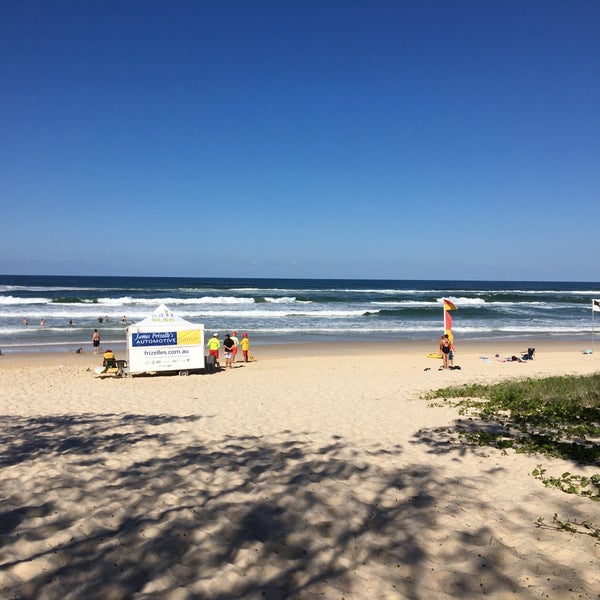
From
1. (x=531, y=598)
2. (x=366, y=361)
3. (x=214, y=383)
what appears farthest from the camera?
(x=366, y=361)

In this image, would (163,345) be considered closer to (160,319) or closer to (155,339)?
(155,339)

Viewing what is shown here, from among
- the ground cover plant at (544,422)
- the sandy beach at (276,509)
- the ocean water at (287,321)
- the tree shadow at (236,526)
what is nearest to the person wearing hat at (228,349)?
the sandy beach at (276,509)

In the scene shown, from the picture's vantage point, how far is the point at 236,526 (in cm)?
449

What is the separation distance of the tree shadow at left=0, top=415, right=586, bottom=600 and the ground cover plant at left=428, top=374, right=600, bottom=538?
102 centimetres

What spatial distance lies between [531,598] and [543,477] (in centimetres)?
241

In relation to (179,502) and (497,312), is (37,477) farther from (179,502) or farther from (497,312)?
(497,312)

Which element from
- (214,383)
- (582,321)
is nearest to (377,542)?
(214,383)

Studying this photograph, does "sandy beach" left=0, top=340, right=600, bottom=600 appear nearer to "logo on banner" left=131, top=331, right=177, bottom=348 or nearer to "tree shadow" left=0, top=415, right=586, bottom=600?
"tree shadow" left=0, top=415, right=586, bottom=600

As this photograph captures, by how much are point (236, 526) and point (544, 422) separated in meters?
5.40

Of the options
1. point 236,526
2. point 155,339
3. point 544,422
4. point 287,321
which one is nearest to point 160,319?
point 155,339

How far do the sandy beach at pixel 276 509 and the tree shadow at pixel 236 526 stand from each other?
2 centimetres

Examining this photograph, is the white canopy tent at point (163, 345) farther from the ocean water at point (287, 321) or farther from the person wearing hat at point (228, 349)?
the ocean water at point (287, 321)

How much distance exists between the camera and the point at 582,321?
38.1m

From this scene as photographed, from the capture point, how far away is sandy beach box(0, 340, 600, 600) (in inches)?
142
